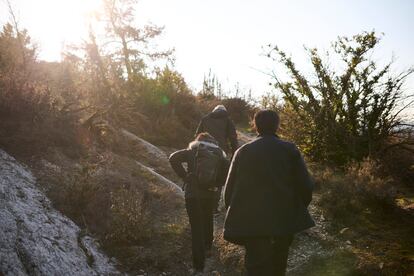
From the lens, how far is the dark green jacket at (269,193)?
356 centimetres

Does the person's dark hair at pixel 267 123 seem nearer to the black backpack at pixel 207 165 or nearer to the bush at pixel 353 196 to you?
the black backpack at pixel 207 165

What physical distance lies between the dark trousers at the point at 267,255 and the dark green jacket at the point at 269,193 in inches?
4.1

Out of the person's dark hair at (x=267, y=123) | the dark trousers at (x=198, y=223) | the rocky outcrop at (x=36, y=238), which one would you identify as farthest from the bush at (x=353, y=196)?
the rocky outcrop at (x=36, y=238)

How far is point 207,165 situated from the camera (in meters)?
5.27

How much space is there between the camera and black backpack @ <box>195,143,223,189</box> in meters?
5.21

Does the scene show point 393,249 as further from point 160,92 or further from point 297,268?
point 160,92

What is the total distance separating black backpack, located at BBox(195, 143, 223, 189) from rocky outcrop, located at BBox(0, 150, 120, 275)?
5.84 feet

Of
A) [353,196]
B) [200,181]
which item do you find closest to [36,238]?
[200,181]

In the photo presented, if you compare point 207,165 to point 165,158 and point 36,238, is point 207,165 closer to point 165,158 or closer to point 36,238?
point 36,238

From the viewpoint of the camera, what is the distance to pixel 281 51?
12977mm

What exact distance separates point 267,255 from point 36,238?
2.99 m

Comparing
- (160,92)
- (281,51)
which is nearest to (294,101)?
(281,51)

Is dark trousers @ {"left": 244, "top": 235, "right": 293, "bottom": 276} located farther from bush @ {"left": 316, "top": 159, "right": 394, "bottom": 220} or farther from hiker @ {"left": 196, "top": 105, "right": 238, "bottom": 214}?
hiker @ {"left": 196, "top": 105, "right": 238, "bottom": 214}

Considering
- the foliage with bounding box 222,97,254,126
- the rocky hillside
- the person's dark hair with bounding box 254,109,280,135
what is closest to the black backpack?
the rocky hillside
